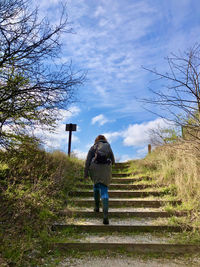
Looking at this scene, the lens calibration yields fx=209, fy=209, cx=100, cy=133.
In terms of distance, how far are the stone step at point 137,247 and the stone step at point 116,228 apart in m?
0.68

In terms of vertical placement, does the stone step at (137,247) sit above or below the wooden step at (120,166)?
below

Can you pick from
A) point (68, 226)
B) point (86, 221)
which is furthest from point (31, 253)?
point (86, 221)

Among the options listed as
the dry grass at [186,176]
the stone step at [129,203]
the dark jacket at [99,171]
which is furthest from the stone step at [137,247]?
the stone step at [129,203]

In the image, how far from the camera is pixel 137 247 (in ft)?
12.3

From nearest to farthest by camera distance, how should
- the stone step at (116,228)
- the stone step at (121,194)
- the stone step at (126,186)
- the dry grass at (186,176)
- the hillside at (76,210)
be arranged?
the hillside at (76,210), the stone step at (116,228), the dry grass at (186,176), the stone step at (121,194), the stone step at (126,186)

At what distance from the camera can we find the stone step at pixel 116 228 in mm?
4414

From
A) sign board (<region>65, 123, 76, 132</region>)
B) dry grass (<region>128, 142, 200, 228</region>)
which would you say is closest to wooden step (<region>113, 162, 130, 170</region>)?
dry grass (<region>128, 142, 200, 228</region>)

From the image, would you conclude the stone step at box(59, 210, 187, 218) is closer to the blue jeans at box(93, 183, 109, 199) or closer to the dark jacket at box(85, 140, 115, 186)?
the blue jeans at box(93, 183, 109, 199)

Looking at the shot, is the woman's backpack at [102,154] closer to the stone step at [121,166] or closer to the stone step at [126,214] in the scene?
the stone step at [126,214]

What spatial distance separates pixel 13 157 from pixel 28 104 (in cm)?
189

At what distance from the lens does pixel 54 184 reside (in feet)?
20.4

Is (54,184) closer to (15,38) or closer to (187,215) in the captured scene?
(187,215)

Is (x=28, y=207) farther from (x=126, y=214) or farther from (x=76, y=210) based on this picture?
(x=126, y=214)

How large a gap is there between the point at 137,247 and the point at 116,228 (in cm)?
Answer: 78
